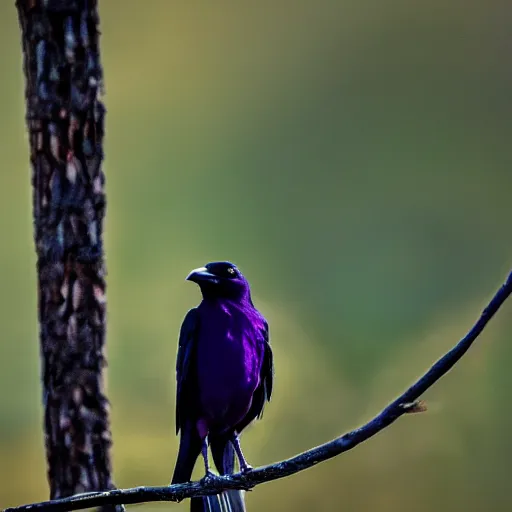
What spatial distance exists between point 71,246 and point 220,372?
47.6 inches

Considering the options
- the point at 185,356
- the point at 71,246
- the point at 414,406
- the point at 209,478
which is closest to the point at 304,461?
the point at 414,406

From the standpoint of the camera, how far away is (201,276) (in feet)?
11.3

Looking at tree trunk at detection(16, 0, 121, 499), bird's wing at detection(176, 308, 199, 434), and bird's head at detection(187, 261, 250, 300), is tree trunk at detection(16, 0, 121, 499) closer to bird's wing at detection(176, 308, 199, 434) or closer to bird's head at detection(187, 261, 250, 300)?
bird's wing at detection(176, 308, 199, 434)

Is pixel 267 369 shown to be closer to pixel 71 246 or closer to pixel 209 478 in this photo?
pixel 209 478

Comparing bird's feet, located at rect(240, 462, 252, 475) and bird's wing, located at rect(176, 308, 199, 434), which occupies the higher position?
bird's wing, located at rect(176, 308, 199, 434)

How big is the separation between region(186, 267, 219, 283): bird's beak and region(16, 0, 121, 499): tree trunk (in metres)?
1.04

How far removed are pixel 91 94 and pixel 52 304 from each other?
3.76ft

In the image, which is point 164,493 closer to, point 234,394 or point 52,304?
point 234,394

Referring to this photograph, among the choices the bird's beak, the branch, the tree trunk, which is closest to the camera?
the branch

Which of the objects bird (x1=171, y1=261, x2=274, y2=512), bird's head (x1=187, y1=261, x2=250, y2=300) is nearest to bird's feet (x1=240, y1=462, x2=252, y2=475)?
bird (x1=171, y1=261, x2=274, y2=512)

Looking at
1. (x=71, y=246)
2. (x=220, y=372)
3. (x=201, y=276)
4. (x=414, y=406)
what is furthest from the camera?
(x=71, y=246)

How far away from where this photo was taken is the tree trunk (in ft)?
14.1

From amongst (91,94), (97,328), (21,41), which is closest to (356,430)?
(97,328)

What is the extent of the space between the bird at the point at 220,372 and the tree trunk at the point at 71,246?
82cm
